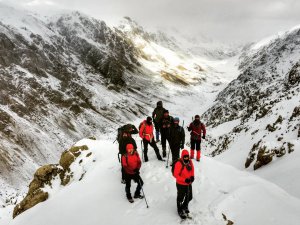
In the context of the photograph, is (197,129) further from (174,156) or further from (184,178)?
(184,178)

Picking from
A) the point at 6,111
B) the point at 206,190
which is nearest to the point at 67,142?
the point at 6,111

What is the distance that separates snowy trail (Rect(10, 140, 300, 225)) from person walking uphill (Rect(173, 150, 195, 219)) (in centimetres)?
44

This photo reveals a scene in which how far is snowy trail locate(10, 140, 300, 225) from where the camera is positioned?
11.8 meters

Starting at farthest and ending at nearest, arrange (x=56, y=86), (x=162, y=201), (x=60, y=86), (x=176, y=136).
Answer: (x=60, y=86) < (x=56, y=86) < (x=176, y=136) < (x=162, y=201)

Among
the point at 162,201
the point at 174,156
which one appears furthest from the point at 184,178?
the point at 174,156

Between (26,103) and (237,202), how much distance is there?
230 feet

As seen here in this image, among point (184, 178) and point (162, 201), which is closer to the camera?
point (184, 178)

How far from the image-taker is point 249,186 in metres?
13.6

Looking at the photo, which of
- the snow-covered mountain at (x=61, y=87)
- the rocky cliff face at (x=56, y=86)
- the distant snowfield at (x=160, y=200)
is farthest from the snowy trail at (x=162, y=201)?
the rocky cliff face at (x=56, y=86)

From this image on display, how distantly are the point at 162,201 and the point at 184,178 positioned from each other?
2222mm

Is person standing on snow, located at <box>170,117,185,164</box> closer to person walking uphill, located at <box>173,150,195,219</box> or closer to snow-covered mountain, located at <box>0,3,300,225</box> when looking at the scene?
snow-covered mountain, located at <box>0,3,300,225</box>

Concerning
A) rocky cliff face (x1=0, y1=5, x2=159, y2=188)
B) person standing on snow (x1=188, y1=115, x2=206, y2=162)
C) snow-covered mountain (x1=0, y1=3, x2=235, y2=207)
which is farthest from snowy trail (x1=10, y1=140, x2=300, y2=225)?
rocky cliff face (x1=0, y1=5, x2=159, y2=188)

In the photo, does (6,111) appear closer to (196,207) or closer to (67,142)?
(67,142)

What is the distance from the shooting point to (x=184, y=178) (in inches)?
446
